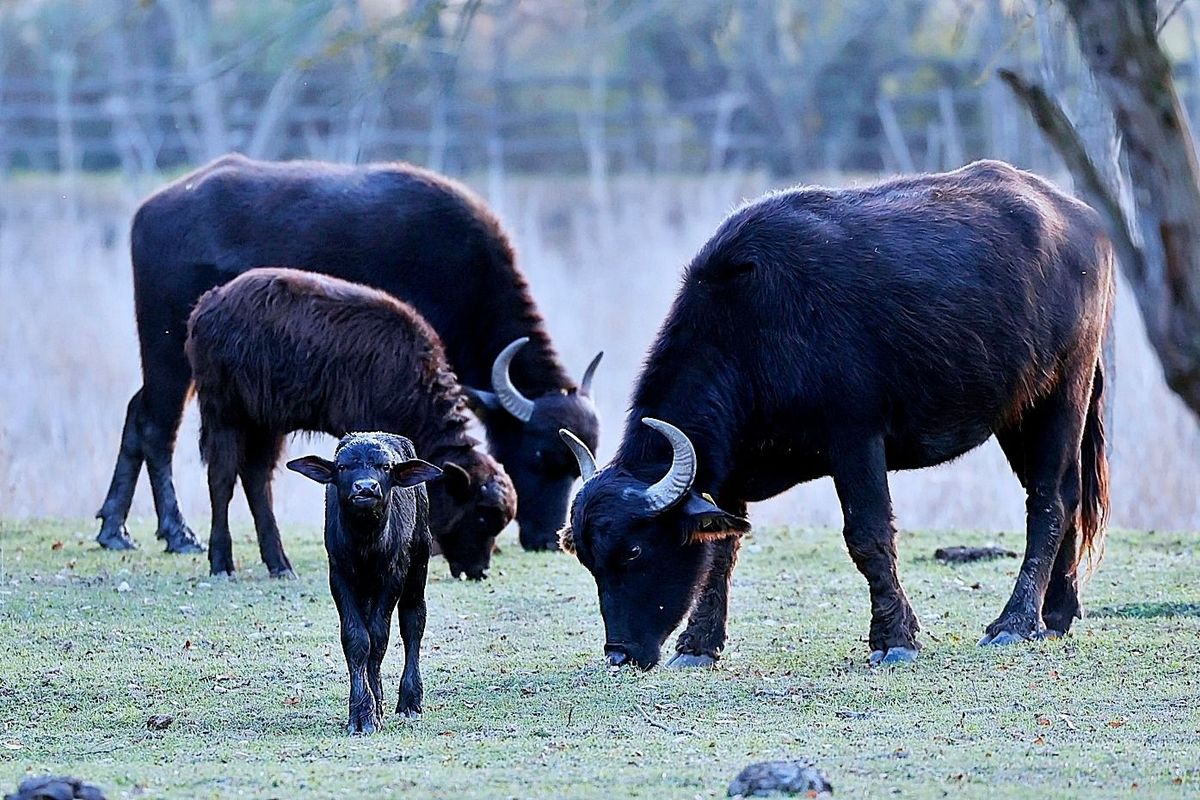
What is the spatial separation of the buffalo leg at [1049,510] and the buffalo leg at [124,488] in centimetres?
635

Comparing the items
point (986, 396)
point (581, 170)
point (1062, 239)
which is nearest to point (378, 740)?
point (986, 396)

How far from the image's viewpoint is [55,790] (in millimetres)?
5348

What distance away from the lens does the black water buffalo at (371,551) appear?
7109mm

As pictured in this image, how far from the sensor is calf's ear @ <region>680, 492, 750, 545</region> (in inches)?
326

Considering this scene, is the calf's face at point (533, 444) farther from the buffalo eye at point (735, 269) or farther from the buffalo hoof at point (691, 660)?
the buffalo eye at point (735, 269)

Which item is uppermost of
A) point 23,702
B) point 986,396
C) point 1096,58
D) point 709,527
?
point 1096,58

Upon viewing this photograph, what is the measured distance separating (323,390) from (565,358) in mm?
8975

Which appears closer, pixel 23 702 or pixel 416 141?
pixel 23 702

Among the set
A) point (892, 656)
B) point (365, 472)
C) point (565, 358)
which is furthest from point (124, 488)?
point (565, 358)

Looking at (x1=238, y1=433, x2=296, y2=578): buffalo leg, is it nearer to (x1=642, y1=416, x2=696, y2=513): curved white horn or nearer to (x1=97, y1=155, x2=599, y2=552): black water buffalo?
(x1=97, y1=155, x2=599, y2=552): black water buffalo

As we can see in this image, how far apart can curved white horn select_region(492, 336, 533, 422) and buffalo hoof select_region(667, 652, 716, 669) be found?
14.8ft

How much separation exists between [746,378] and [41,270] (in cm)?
1409

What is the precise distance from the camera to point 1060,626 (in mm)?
9219

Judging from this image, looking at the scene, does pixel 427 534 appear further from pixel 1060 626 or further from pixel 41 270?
pixel 41 270
